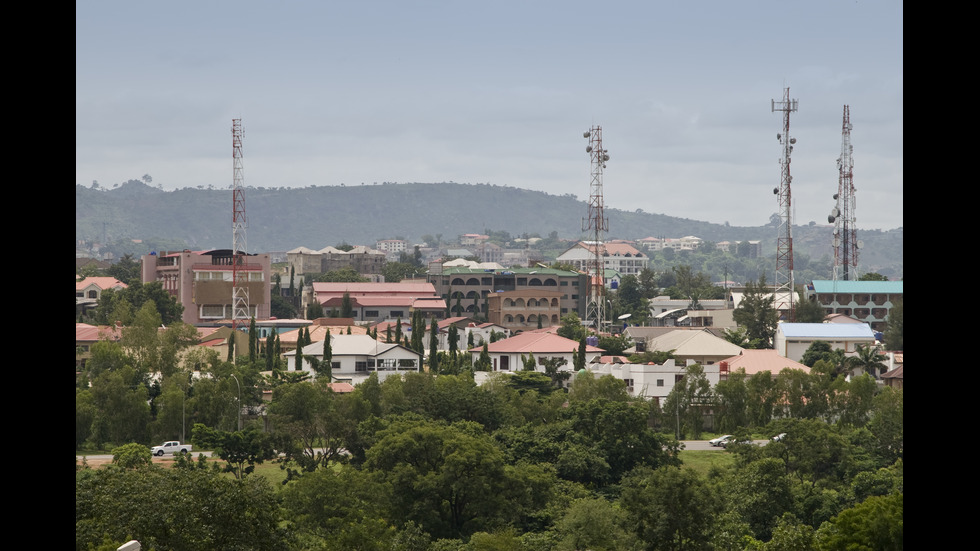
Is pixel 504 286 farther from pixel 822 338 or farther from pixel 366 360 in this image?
pixel 366 360

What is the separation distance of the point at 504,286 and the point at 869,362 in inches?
1420

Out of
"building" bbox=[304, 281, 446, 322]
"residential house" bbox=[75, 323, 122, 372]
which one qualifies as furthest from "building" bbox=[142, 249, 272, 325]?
"residential house" bbox=[75, 323, 122, 372]

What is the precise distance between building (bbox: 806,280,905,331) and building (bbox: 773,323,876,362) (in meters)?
15.9

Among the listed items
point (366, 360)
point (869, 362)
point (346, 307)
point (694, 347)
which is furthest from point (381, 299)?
point (869, 362)

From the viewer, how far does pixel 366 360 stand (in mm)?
45062

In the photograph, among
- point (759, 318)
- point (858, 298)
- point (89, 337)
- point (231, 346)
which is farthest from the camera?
point (858, 298)

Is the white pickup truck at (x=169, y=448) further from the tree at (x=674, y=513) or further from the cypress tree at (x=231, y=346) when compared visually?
the tree at (x=674, y=513)

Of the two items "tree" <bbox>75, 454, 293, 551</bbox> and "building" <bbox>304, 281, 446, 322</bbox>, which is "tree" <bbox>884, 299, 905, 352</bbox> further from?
"tree" <bbox>75, 454, 293, 551</bbox>

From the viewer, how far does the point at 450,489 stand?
24.6m

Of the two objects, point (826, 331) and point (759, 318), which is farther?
point (759, 318)

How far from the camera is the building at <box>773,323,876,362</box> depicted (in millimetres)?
50281

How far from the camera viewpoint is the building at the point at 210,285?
214ft

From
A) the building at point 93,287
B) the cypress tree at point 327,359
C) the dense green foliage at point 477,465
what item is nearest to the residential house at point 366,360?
the cypress tree at point 327,359
